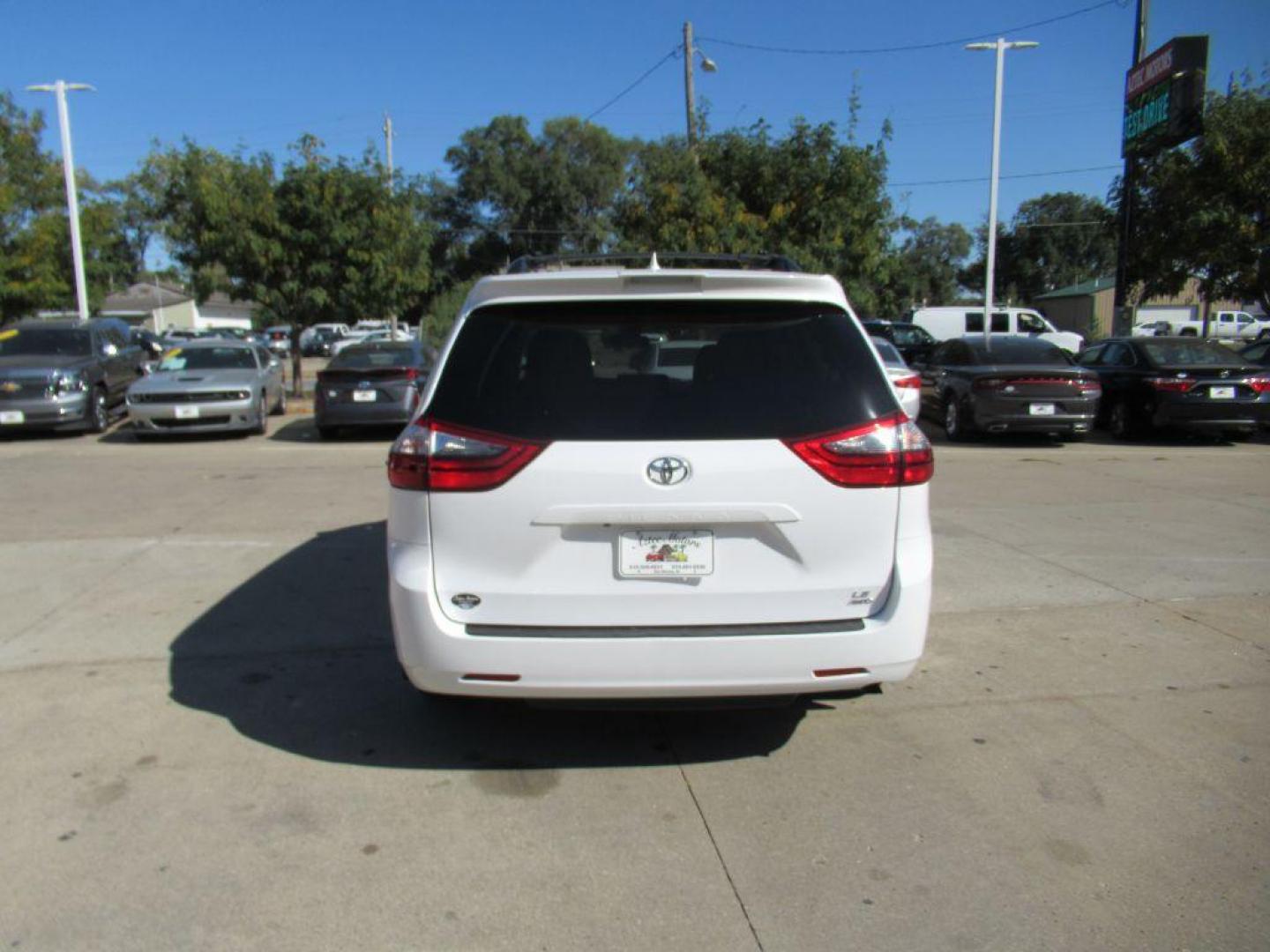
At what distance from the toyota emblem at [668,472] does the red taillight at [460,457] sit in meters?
0.37

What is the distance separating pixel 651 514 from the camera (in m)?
3.36

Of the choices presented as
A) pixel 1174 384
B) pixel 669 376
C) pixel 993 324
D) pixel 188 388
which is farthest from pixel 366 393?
pixel 993 324

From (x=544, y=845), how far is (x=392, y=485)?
1.33 meters

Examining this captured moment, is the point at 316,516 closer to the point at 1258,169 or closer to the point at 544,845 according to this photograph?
the point at 544,845

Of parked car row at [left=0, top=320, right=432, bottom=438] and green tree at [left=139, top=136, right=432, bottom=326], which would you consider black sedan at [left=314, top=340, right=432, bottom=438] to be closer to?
parked car row at [left=0, top=320, right=432, bottom=438]

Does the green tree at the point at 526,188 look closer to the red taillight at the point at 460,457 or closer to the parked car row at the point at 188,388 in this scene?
the parked car row at the point at 188,388

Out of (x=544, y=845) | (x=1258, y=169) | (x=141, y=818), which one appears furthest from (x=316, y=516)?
(x=1258, y=169)

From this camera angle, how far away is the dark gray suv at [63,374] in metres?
14.6

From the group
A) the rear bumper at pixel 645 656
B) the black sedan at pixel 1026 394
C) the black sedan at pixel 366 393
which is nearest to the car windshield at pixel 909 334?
the black sedan at pixel 1026 394

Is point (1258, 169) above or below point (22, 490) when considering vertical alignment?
above

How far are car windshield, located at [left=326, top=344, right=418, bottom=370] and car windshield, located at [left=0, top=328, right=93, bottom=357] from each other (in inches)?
176

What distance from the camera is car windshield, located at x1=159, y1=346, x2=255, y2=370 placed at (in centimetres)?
1580

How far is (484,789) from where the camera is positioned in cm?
371

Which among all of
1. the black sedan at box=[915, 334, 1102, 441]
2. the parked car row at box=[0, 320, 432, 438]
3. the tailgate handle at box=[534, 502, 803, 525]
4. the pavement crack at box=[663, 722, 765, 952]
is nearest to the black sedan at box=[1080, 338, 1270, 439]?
the black sedan at box=[915, 334, 1102, 441]
